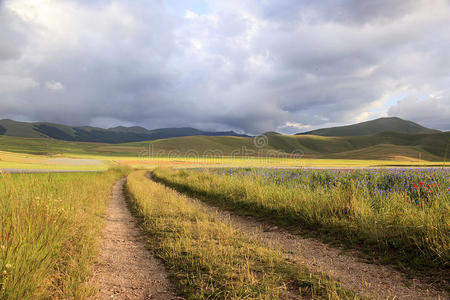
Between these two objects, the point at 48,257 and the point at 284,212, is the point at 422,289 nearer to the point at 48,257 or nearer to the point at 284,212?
the point at 284,212

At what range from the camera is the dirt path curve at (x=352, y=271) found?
11.2 ft

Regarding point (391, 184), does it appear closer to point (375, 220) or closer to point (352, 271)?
point (375, 220)

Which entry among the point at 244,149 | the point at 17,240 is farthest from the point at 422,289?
the point at 244,149

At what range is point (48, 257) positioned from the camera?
137 inches

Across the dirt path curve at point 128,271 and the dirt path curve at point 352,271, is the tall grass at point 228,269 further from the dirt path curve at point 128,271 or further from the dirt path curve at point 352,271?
the dirt path curve at point 352,271

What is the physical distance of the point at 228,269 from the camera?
13.1ft

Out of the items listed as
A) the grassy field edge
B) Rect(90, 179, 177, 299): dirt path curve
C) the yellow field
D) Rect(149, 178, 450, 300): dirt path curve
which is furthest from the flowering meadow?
the yellow field

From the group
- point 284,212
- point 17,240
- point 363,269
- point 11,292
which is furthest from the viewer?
point 284,212

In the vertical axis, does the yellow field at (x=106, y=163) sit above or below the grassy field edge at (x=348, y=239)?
below

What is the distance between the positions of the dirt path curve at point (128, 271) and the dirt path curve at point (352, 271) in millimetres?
2710

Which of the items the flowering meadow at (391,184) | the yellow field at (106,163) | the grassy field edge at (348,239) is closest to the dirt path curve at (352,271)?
the grassy field edge at (348,239)

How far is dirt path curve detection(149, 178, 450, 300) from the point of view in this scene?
3.40m

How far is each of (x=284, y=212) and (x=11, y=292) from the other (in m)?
7.05

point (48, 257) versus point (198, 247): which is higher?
point (48, 257)
